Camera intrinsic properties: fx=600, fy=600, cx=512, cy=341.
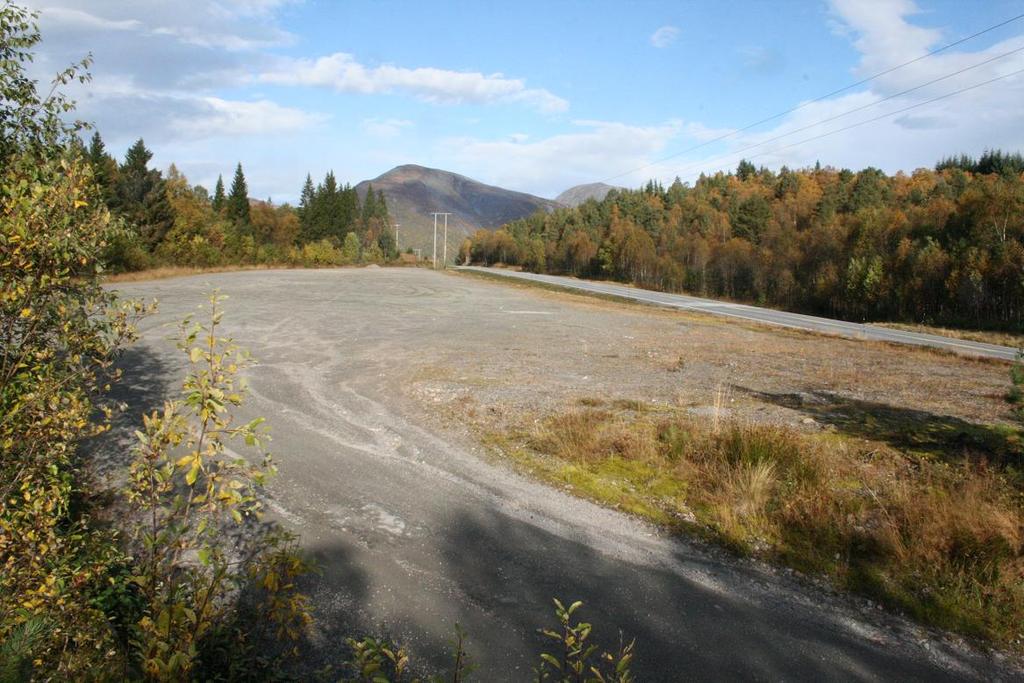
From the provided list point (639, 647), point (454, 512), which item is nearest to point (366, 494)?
point (454, 512)

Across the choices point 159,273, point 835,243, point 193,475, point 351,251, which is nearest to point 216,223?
point 351,251

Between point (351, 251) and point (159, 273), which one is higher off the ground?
point (351, 251)

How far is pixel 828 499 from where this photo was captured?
6.27 meters

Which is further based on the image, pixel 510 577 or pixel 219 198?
pixel 219 198

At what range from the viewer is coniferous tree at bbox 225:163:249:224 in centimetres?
8100

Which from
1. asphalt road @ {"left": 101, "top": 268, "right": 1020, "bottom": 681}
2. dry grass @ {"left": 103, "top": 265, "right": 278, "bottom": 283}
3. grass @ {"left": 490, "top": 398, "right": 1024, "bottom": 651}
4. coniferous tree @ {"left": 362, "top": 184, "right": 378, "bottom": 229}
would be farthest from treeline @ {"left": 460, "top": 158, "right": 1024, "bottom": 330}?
coniferous tree @ {"left": 362, "top": 184, "right": 378, "bottom": 229}

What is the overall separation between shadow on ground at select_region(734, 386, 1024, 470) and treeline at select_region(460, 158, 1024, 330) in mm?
2291

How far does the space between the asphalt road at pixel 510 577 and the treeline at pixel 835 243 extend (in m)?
5.71

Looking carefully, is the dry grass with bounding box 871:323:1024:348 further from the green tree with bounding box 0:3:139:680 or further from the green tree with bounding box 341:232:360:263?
the green tree with bounding box 341:232:360:263

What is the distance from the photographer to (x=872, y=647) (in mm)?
4246

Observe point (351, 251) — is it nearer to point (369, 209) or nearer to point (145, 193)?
point (145, 193)

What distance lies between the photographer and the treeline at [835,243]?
33.6 metres

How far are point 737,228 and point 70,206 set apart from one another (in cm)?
7311

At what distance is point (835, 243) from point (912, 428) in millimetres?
42500
